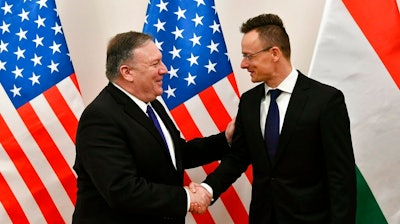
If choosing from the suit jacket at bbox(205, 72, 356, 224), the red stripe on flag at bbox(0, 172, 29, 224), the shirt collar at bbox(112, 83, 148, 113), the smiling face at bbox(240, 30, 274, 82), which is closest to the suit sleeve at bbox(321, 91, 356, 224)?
the suit jacket at bbox(205, 72, 356, 224)

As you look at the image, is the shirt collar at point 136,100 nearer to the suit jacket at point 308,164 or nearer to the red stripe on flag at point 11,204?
the suit jacket at point 308,164

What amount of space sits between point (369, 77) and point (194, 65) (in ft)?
2.55

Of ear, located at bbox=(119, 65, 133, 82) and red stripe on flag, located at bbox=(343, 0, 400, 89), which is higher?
ear, located at bbox=(119, 65, 133, 82)

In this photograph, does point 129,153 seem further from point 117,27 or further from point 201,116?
point 117,27

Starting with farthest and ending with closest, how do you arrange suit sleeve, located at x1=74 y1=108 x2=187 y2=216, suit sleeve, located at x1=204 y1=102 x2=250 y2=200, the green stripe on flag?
the green stripe on flag, suit sleeve, located at x1=204 y1=102 x2=250 y2=200, suit sleeve, located at x1=74 y1=108 x2=187 y2=216

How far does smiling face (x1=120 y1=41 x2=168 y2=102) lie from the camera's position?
1.98m

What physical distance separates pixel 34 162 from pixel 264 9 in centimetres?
142

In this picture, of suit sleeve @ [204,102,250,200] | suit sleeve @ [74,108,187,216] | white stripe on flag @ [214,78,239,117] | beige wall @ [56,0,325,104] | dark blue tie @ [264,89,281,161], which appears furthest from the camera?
beige wall @ [56,0,325,104]

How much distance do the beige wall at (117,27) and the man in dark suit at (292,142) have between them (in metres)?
0.82

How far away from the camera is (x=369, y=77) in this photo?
7.55 feet

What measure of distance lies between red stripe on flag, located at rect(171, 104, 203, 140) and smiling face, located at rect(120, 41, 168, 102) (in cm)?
43

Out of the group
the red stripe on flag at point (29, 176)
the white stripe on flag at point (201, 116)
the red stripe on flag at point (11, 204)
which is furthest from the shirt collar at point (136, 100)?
the red stripe on flag at point (11, 204)

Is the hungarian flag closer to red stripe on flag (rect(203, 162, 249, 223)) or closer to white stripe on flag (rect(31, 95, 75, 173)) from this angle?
red stripe on flag (rect(203, 162, 249, 223))

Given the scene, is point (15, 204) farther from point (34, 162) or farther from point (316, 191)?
point (316, 191)
